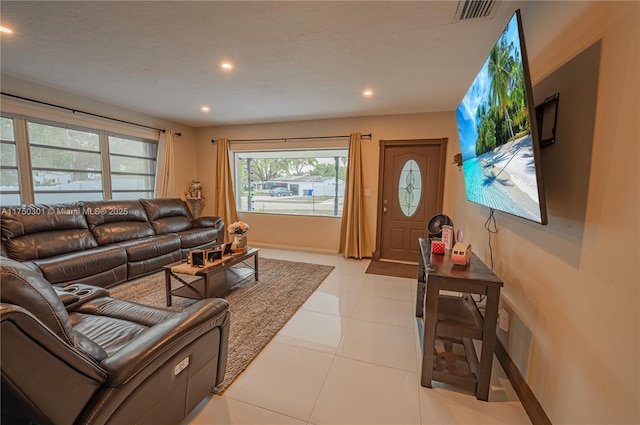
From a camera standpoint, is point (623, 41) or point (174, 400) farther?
point (174, 400)

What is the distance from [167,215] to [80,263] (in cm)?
172

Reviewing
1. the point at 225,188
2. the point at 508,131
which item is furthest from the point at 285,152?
the point at 508,131

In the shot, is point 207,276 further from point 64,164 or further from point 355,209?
point 64,164

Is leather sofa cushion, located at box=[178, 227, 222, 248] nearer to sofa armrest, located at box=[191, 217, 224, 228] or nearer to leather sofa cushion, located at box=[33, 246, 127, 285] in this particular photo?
sofa armrest, located at box=[191, 217, 224, 228]

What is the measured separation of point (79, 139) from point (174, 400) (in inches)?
162

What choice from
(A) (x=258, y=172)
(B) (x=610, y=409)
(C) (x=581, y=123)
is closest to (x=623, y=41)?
(C) (x=581, y=123)

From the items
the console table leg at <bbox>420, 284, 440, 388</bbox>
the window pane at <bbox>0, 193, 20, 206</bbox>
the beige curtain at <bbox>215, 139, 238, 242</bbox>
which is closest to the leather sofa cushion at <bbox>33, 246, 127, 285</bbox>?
the window pane at <bbox>0, 193, 20, 206</bbox>

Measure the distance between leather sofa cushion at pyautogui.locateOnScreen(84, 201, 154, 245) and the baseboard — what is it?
13.9ft

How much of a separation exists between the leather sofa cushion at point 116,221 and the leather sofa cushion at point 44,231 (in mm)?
95

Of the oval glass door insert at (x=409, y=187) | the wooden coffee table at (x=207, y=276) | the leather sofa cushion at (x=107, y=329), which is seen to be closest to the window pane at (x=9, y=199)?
the wooden coffee table at (x=207, y=276)

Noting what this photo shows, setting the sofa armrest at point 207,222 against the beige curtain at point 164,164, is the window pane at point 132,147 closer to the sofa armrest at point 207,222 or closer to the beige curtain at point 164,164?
the beige curtain at point 164,164

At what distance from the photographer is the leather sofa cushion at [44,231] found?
2631 millimetres

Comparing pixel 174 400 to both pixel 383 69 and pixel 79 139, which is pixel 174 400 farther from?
pixel 79 139

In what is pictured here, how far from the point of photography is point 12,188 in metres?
3.09
